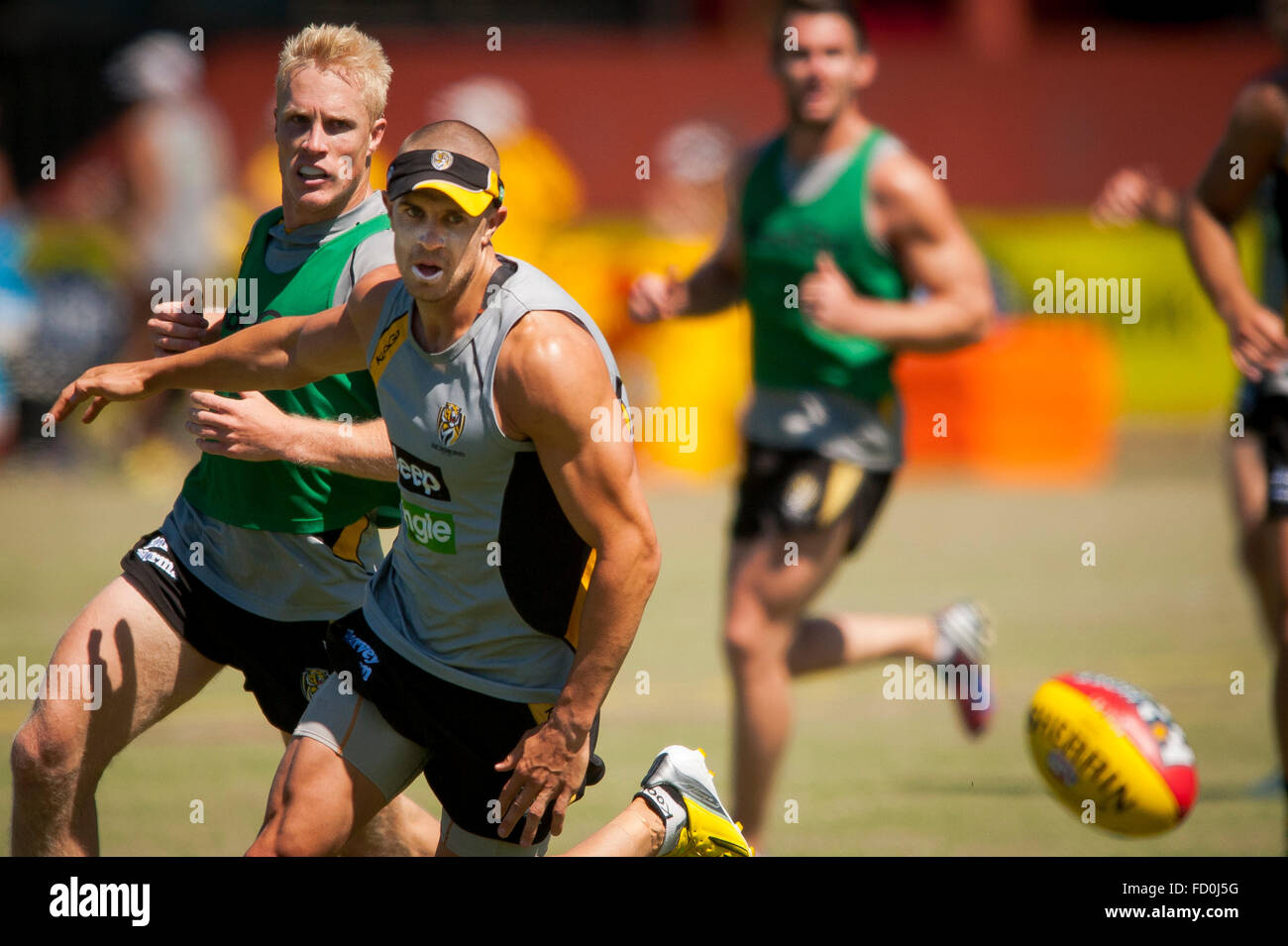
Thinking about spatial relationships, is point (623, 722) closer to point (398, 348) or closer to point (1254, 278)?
point (398, 348)

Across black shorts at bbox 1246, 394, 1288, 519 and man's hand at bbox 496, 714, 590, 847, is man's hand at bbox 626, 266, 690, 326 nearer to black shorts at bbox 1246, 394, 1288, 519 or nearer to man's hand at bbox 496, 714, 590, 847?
black shorts at bbox 1246, 394, 1288, 519

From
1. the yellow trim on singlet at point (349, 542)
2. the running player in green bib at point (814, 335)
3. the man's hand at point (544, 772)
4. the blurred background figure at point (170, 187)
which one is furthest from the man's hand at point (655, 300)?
the blurred background figure at point (170, 187)

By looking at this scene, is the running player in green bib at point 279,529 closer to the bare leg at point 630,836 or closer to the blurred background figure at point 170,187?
the bare leg at point 630,836

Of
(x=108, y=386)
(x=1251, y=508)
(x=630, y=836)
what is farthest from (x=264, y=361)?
(x=1251, y=508)

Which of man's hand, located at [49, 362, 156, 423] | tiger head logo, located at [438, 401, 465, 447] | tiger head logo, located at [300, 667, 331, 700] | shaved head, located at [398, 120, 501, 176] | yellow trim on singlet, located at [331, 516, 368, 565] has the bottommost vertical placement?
tiger head logo, located at [300, 667, 331, 700]

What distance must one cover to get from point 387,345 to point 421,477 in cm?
37

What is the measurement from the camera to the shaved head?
163 inches

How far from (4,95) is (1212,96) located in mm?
17499

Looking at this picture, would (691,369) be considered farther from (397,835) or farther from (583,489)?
(583,489)

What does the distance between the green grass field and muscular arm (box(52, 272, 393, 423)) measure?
1.96m

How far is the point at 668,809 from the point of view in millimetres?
4871

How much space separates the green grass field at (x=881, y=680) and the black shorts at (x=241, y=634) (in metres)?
1.36

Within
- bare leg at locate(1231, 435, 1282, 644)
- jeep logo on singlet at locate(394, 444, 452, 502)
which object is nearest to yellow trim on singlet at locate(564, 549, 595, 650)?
jeep logo on singlet at locate(394, 444, 452, 502)

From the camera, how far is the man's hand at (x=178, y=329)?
5066mm
